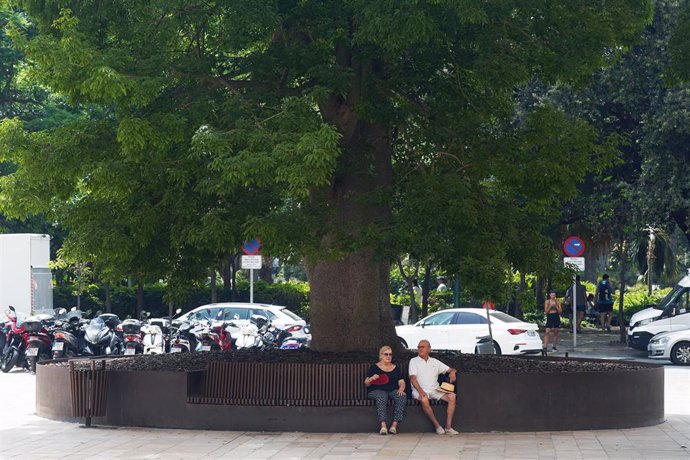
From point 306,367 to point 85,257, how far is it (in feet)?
10.9

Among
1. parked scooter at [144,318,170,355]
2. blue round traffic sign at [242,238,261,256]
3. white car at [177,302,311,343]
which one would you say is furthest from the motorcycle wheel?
blue round traffic sign at [242,238,261,256]

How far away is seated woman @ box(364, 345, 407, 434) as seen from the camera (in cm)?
1514

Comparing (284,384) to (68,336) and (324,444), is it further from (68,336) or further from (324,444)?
(68,336)

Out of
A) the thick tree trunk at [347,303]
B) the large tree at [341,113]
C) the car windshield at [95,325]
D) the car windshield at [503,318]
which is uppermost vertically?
the large tree at [341,113]

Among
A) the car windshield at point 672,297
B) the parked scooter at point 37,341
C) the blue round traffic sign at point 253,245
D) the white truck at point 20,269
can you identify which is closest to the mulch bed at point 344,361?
the blue round traffic sign at point 253,245

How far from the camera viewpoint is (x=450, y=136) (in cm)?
1606

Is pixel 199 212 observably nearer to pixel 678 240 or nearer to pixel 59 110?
pixel 59 110

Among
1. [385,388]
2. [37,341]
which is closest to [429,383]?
[385,388]

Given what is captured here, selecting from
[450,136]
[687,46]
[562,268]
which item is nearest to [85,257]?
[450,136]

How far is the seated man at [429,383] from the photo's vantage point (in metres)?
15.2

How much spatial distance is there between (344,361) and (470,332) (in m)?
12.9

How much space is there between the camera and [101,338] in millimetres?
25422

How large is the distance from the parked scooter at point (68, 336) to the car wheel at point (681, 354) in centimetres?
1405

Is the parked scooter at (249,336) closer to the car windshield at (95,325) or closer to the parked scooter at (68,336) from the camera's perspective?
the car windshield at (95,325)
